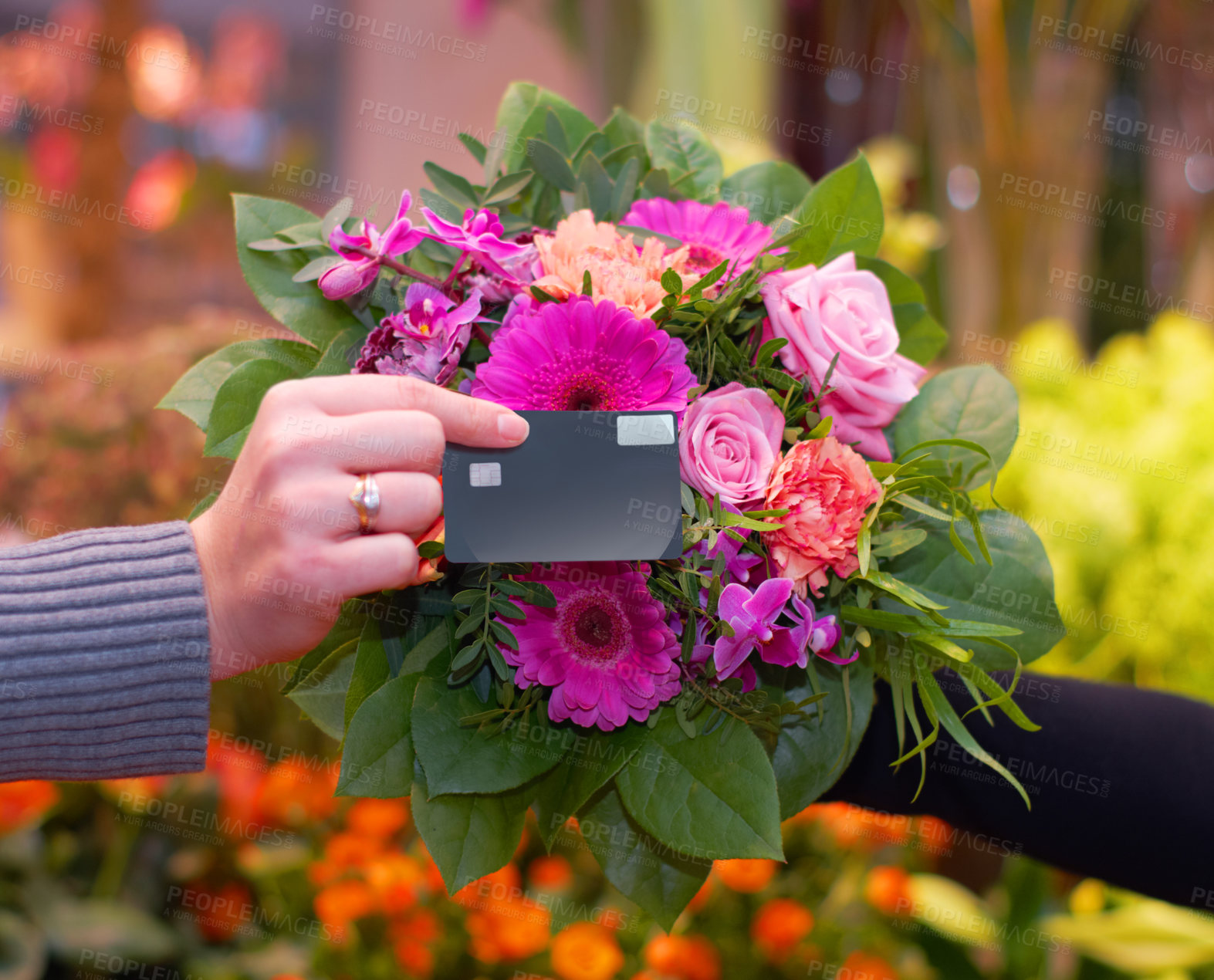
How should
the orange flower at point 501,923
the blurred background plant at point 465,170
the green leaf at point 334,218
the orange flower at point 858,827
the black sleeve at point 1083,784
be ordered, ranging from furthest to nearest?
1. the orange flower at point 858,827
2. the blurred background plant at point 465,170
3. the orange flower at point 501,923
4. the black sleeve at point 1083,784
5. the green leaf at point 334,218

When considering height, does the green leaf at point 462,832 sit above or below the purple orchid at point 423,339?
below

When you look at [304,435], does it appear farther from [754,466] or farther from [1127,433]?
[1127,433]

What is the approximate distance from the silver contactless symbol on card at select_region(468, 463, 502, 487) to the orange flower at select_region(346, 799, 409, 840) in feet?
2.37

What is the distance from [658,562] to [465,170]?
1.62 m

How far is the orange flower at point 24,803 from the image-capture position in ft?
3.31

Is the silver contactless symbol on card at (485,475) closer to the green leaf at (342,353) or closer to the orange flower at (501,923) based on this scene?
the green leaf at (342,353)

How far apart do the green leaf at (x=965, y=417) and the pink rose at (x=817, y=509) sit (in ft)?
0.30

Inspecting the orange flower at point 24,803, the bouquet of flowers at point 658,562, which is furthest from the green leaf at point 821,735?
the orange flower at point 24,803

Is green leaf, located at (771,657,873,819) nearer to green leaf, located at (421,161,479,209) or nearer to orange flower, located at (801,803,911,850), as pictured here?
green leaf, located at (421,161,479,209)

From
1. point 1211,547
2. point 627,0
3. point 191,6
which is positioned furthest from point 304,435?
point 191,6

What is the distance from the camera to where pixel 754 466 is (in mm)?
437

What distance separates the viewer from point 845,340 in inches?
18.3

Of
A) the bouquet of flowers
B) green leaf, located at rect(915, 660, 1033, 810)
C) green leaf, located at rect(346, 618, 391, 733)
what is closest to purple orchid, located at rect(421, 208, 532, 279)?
the bouquet of flowers

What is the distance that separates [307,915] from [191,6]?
210 centimetres
